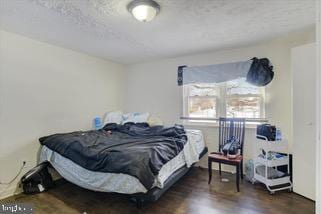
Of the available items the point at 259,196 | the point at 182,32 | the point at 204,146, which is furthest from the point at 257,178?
the point at 182,32

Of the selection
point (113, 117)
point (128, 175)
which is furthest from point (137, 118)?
point (128, 175)

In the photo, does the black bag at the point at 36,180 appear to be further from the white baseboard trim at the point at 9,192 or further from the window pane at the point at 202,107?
the window pane at the point at 202,107

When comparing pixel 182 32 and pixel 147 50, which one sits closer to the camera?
pixel 182 32

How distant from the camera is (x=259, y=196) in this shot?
8.28 ft

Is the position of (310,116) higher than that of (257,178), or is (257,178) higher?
(310,116)

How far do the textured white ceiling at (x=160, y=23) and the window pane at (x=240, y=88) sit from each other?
2.20 feet

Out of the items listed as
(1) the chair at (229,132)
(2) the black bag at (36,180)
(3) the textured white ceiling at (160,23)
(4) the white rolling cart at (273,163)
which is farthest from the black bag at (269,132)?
(2) the black bag at (36,180)

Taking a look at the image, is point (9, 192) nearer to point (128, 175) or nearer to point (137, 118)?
point (128, 175)

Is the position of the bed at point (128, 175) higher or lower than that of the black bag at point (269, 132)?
lower

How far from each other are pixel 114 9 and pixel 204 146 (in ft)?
9.16

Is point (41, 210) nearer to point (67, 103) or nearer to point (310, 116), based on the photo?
point (67, 103)

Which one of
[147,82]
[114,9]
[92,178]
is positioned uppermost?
[114,9]

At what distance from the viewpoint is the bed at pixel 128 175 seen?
1.96 m

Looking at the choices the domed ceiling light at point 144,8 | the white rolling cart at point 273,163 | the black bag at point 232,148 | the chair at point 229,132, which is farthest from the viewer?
the chair at point 229,132
